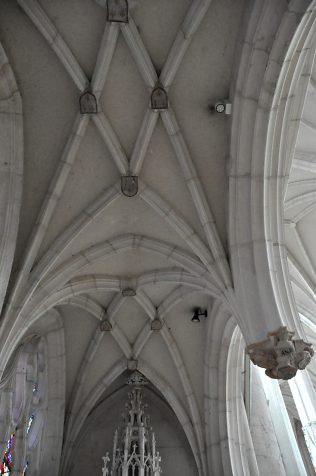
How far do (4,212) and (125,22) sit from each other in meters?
4.30

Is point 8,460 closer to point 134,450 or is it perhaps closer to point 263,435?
point 134,450

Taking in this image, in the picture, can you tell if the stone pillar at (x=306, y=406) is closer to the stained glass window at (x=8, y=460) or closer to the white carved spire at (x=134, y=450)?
the white carved spire at (x=134, y=450)

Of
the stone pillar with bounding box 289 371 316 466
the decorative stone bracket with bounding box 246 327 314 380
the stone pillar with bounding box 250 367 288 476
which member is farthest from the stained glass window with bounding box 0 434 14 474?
the decorative stone bracket with bounding box 246 327 314 380

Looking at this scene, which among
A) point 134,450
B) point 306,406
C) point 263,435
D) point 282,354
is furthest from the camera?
point 263,435

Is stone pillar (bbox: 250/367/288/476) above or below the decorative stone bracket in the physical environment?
above

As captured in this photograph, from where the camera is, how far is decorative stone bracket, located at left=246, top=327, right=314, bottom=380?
26.0 feet

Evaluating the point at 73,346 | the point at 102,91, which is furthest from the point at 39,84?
the point at 73,346

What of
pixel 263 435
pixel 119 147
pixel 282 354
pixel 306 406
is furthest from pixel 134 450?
pixel 119 147

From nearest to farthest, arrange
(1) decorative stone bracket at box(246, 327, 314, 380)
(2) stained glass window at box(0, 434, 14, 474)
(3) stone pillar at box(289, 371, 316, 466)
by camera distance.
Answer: (1) decorative stone bracket at box(246, 327, 314, 380)
(3) stone pillar at box(289, 371, 316, 466)
(2) stained glass window at box(0, 434, 14, 474)

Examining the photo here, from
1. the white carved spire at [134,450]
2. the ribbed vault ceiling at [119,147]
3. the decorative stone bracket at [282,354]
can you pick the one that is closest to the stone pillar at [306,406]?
the decorative stone bracket at [282,354]

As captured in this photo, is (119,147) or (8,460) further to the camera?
(8,460)

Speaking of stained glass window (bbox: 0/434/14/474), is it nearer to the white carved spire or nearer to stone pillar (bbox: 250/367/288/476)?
the white carved spire

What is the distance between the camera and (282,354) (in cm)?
799

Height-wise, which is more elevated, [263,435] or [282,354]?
[263,435]
